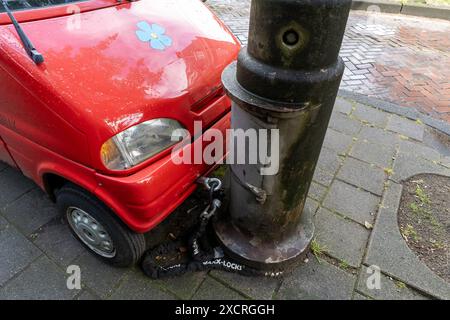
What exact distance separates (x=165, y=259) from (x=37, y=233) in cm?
98

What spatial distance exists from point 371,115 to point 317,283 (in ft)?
7.67

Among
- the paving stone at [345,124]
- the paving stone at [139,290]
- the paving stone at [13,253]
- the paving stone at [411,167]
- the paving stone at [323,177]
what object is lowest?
the paving stone at [13,253]

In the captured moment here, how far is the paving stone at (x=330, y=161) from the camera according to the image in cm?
296

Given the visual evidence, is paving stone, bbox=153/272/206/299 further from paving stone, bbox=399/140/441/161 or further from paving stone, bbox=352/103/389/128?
paving stone, bbox=352/103/389/128

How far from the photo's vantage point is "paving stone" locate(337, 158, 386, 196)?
278 centimetres

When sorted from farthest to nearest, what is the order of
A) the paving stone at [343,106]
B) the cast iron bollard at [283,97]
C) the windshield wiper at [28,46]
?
1. the paving stone at [343,106]
2. the windshield wiper at [28,46]
3. the cast iron bollard at [283,97]

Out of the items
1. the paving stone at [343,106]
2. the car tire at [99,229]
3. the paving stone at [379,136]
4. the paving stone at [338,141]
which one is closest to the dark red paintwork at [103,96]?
the car tire at [99,229]

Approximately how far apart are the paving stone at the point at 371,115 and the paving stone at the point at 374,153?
418mm

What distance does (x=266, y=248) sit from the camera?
2107mm

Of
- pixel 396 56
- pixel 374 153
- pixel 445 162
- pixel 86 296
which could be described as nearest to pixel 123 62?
pixel 86 296

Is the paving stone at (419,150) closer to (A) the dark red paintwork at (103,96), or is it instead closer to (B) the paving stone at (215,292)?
(A) the dark red paintwork at (103,96)

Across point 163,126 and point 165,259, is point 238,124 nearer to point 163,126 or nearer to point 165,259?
point 163,126

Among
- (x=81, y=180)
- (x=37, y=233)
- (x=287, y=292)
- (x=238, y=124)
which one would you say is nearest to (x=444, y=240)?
(x=287, y=292)

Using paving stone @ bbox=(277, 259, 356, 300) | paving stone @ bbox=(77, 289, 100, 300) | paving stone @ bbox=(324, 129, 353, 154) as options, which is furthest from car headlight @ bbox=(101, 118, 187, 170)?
paving stone @ bbox=(324, 129, 353, 154)
